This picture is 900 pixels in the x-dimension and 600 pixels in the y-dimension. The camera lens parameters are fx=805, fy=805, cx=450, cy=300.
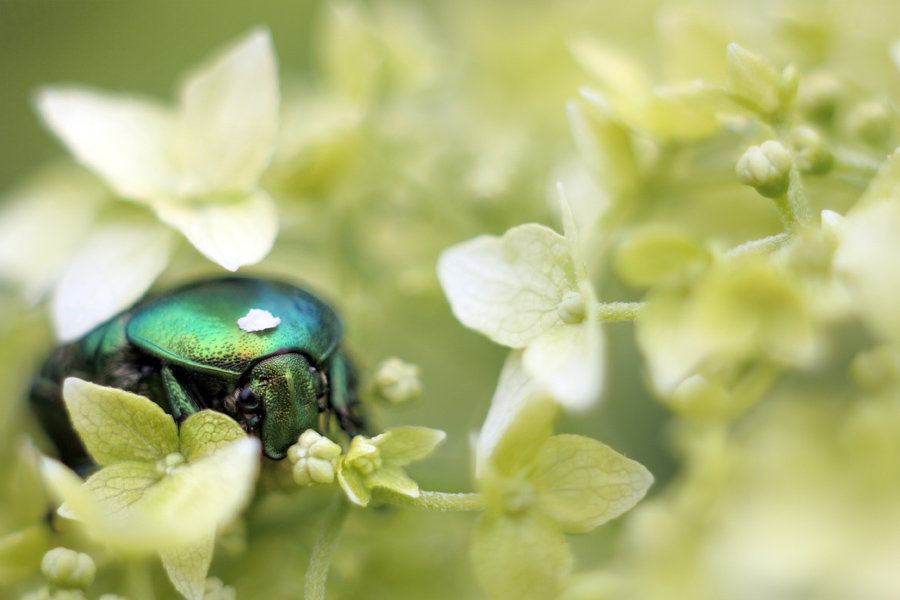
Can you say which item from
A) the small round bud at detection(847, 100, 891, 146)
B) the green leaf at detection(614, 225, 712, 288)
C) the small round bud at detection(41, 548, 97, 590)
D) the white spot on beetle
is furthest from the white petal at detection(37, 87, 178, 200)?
the small round bud at detection(847, 100, 891, 146)

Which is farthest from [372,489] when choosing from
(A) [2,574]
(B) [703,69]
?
(B) [703,69]

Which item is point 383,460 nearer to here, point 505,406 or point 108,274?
point 505,406

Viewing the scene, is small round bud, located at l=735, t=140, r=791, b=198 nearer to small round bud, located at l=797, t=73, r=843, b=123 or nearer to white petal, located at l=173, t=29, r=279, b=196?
small round bud, located at l=797, t=73, r=843, b=123

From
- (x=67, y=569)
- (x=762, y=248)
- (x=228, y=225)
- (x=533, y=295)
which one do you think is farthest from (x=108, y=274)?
(x=762, y=248)

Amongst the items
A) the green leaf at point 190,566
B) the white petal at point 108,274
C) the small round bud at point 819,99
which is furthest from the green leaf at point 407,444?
the small round bud at point 819,99

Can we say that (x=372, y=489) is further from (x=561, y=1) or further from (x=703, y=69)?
(x=561, y=1)
